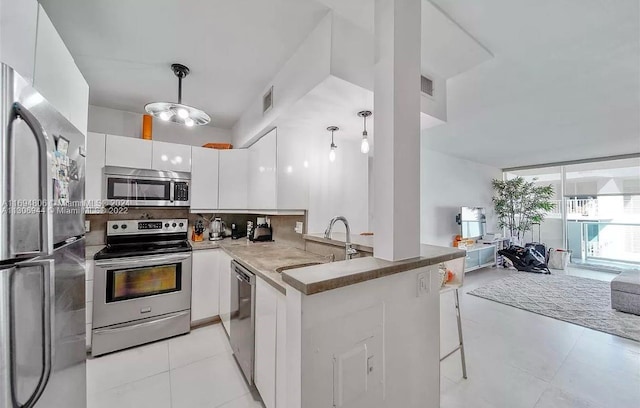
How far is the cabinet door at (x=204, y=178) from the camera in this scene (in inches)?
121

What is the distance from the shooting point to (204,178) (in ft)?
10.3

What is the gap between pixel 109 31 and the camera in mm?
1795

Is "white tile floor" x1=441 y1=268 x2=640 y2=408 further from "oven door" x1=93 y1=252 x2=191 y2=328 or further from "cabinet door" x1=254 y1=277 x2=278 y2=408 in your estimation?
"oven door" x1=93 y1=252 x2=191 y2=328

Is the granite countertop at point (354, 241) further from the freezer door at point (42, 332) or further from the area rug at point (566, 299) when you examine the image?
the area rug at point (566, 299)

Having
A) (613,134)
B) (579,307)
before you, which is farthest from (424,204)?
(613,134)

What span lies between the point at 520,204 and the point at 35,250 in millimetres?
8243

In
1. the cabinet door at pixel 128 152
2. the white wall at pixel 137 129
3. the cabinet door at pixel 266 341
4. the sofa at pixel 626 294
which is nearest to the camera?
the cabinet door at pixel 266 341

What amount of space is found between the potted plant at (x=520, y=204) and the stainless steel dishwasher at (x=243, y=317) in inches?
280

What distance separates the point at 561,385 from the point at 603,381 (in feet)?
1.30

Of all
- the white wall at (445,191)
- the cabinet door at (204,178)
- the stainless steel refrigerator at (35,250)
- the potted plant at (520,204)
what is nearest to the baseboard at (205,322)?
the cabinet door at (204,178)

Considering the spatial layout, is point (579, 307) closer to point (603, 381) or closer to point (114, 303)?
point (603, 381)

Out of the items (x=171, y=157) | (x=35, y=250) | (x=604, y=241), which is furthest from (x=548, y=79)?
(x=604, y=241)

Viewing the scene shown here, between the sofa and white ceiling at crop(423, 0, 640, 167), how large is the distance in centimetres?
226

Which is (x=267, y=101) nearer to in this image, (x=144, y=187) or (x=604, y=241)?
(x=144, y=187)
